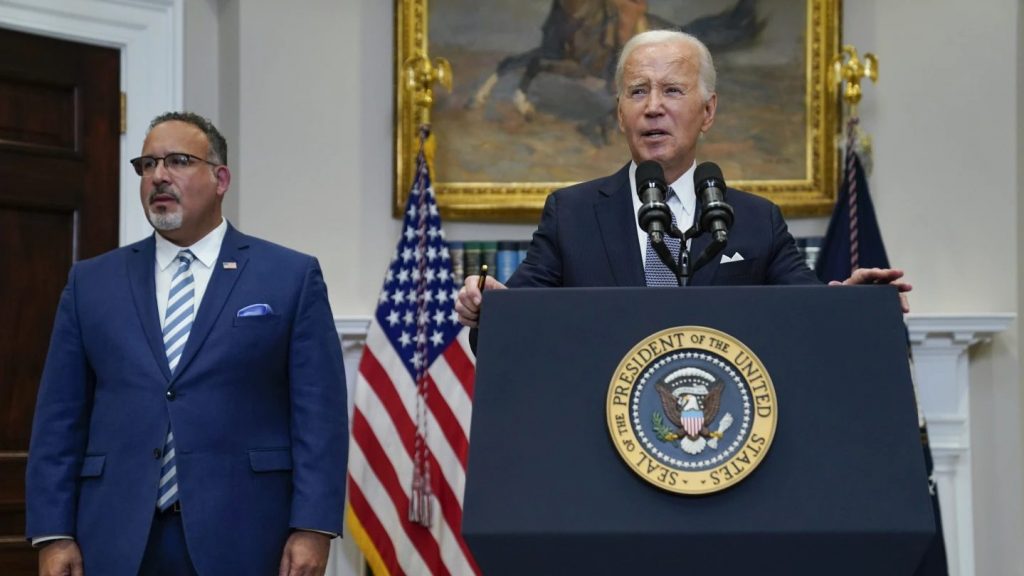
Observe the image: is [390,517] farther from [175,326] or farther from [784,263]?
[784,263]

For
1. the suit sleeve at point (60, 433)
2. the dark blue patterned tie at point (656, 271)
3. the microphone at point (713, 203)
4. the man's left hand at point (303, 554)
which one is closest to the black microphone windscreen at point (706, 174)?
the microphone at point (713, 203)

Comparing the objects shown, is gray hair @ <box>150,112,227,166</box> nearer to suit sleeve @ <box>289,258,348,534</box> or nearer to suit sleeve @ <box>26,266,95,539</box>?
suit sleeve @ <box>289,258,348,534</box>

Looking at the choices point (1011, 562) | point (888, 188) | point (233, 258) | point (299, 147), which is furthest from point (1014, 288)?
point (233, 258)

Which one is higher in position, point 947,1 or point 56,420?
point 947,1

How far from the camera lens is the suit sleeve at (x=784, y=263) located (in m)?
2.98

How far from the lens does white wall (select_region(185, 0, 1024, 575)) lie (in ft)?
19.9

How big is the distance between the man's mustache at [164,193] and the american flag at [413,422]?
87.9 inches

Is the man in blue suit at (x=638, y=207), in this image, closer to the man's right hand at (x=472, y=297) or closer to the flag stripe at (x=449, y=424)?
the man's right hand at (x=472, y=297)

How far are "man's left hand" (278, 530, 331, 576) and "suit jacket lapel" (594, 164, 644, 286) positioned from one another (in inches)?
45.0

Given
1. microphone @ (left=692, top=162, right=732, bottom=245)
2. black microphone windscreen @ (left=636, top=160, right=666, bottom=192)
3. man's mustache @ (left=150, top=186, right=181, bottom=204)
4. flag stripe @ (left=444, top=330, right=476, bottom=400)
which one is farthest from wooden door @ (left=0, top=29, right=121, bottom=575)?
microphone @ (left=692, top=162, right=732, bottom=245)

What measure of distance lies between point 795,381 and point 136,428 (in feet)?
6.06

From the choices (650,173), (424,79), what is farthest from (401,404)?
(650,173)

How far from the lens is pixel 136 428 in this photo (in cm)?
345

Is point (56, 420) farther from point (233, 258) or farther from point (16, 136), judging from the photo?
point (16, 136)
